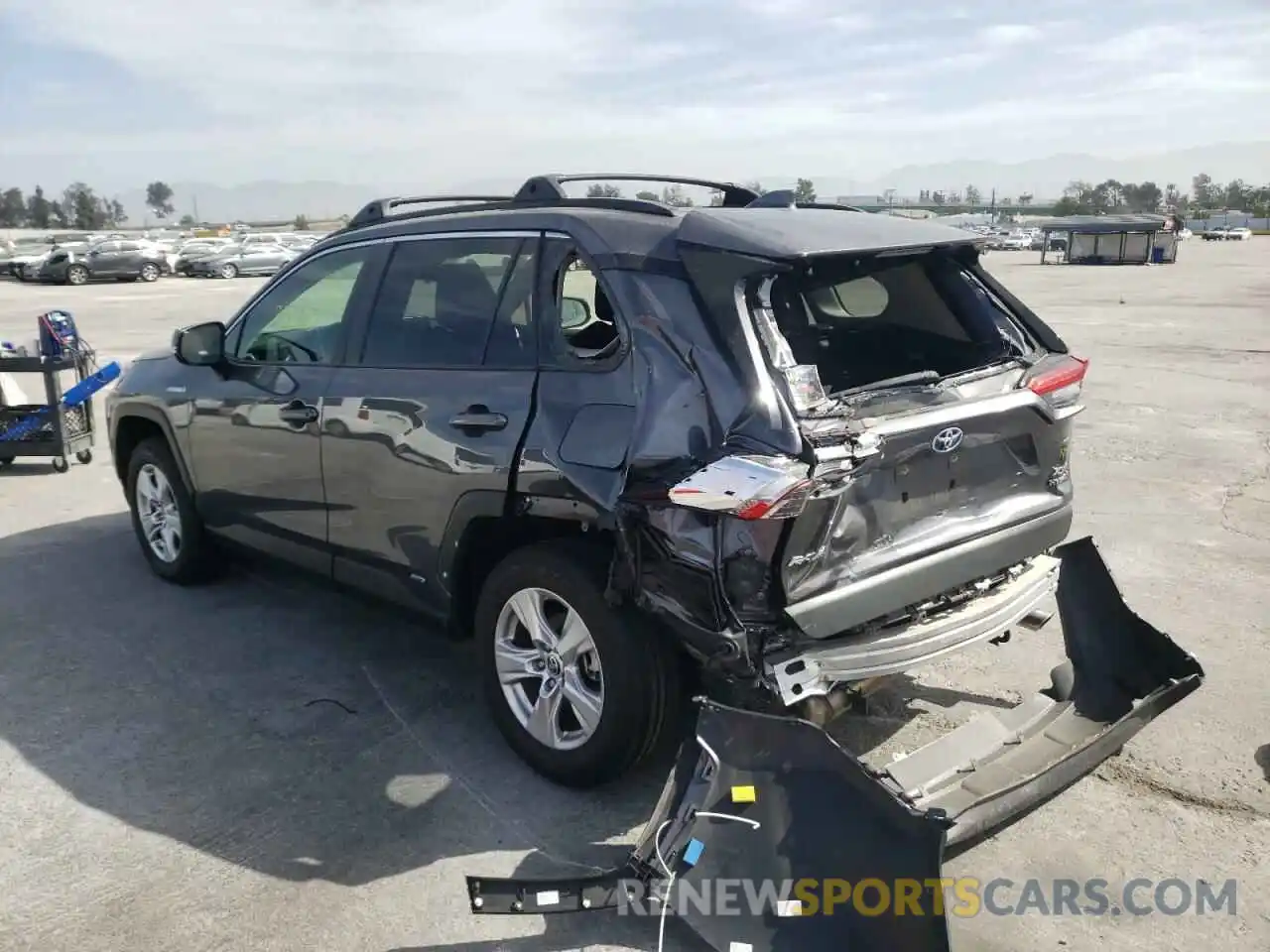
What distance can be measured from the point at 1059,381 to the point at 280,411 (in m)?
3.14

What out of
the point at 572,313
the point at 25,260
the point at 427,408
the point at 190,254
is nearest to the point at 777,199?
the point at 572,313

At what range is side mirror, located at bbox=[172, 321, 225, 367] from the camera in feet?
16.3

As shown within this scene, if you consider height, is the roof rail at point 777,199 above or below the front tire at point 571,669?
above

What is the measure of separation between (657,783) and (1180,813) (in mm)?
1739

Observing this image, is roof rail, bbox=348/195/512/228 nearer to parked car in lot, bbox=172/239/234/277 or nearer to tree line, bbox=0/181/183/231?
parked car in lot, bbox=172/239/234/277

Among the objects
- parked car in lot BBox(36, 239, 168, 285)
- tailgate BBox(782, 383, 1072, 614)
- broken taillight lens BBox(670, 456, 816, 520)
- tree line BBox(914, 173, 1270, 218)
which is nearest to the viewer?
broken taillight lens BBox(670, 456, 816, 520)

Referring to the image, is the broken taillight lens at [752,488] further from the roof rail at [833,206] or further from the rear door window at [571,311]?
the roof rail at [833,206]

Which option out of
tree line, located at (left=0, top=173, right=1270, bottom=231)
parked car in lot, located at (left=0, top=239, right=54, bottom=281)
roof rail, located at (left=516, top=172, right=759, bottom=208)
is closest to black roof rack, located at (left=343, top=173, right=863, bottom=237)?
roof rail, located at (left=516, top=172, right=759, bottom=208)

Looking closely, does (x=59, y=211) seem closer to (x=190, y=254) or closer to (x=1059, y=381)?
(x=190, y=254)

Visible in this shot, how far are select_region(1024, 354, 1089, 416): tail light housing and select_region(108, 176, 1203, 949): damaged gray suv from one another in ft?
0.05

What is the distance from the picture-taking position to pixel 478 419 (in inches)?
145

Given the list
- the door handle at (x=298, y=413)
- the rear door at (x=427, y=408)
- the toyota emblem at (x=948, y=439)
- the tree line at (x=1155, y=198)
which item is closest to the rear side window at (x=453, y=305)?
the rear door at (x=427, y=408)

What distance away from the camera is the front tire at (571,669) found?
3.30 m

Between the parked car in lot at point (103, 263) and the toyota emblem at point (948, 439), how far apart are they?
4106 cm
